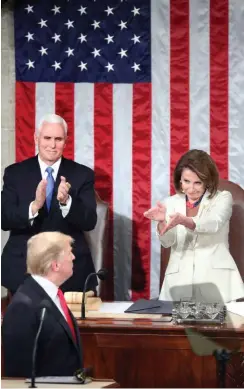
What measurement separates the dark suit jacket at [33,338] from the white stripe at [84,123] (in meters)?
2.99

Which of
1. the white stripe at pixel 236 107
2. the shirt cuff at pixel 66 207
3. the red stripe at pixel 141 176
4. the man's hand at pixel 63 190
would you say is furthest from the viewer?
the red stripe at pixel 141 176

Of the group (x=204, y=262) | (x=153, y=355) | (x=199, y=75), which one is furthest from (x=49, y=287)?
(x=199, y=75)

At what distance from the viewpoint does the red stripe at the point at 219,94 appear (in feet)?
24.6

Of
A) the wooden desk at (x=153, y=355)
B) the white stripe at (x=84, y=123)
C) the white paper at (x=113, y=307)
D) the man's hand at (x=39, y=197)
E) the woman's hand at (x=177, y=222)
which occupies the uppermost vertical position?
the white stripe at (x=84, y=123)

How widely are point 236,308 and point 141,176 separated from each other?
1.99m

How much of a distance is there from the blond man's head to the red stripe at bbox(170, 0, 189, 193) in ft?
9.08

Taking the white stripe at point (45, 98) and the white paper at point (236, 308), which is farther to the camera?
the white stripe at point (45, 98)

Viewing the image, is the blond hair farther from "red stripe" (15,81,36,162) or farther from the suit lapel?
"red stripe" (15,81,36,162)

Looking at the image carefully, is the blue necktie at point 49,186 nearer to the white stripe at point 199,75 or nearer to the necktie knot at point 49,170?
the necktie knot at point 49,170

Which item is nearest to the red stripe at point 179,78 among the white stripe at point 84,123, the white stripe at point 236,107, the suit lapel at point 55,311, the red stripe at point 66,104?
the white stripe at point 236,107

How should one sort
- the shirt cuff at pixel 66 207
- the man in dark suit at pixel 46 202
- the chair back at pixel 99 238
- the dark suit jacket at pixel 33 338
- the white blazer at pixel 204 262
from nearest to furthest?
1. the dark suit jacket at pixel 33 338
2. the shirt cuff at pixel 66 207
3. the man in dark suit at pixel 46 202
4. the white blazer at pixel 204 262
5. the chair back at pixel 99 238

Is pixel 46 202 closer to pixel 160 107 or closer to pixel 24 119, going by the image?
pixel 24 119

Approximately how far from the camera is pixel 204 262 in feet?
20.8

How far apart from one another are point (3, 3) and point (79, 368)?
3670 mm
